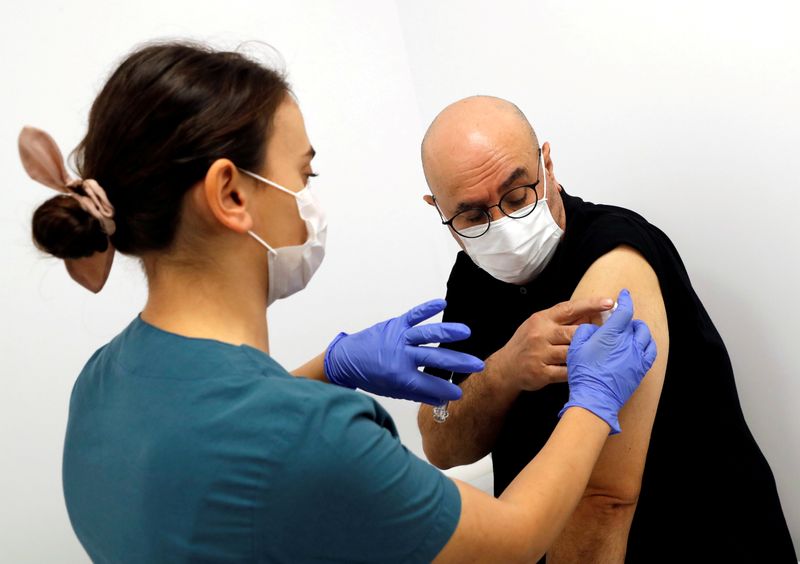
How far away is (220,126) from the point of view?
43.2 inches

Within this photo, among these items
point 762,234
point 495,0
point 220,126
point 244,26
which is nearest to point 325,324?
point 244,26

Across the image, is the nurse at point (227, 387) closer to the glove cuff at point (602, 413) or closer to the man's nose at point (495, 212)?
the glove cuff at point (602, 413)

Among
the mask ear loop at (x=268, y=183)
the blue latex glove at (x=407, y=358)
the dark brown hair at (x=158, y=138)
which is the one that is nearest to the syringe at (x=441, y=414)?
the blue latex glove at (x=407, y=358)

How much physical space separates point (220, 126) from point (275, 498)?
51 centimetres

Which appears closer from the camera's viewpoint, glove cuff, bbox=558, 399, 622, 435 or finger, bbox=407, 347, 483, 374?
glove cuff, bbox=558, 399, 622, 435

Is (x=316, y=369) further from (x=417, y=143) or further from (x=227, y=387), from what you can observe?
(x=417, y=143)

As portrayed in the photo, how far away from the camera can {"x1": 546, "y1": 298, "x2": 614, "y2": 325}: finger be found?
4.61ft

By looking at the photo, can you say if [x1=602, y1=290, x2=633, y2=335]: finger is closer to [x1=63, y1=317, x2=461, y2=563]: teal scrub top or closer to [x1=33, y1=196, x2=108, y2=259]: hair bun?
[x1=63, y1=317, x2=461, y2=563]: teal scrub top

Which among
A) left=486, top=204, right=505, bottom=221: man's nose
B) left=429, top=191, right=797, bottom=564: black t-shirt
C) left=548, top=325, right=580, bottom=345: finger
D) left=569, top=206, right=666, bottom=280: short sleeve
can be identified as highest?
left=486, top=204, right=505, bottom=221: man's nose

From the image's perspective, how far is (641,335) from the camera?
4.48 feet

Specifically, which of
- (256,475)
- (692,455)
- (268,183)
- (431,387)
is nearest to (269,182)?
(268,183)

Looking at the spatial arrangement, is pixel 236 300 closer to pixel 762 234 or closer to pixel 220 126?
pixel 220 126

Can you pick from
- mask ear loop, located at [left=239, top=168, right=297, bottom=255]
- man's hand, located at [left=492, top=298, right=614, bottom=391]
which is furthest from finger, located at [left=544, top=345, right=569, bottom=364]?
mask ear loop, located at [left=239, top=168, right=297, bottom=255]

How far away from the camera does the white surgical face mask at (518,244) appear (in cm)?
161
